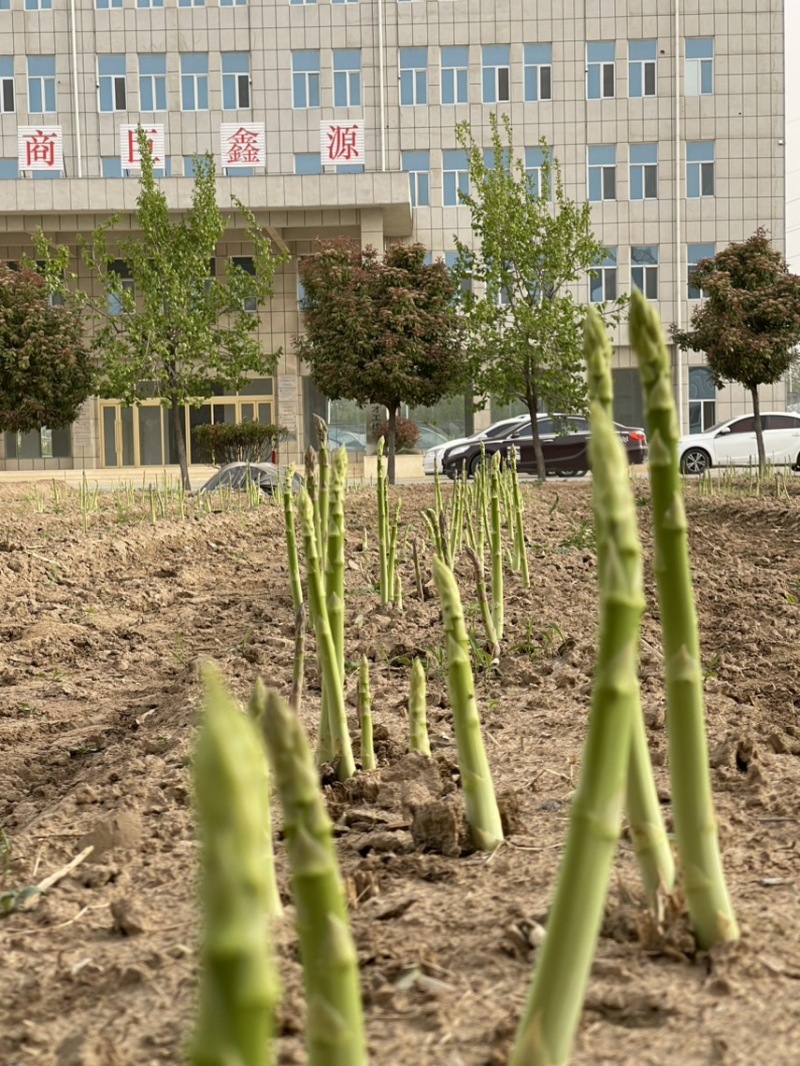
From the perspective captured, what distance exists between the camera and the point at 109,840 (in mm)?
2541

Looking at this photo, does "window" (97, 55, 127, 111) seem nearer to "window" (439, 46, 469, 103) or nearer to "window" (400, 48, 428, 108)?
"window" (400, 48, 428, 108)

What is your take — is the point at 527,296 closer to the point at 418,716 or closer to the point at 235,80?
the point at 235,80

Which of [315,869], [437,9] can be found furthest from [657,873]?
[437,9]

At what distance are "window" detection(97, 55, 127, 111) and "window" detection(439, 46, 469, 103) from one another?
11749 millimetres

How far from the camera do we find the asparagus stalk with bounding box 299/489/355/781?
283cm

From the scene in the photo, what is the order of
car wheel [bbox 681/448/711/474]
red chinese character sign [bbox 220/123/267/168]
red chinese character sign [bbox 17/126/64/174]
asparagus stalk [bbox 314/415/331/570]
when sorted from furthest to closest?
red chinese character sign [bbox 220/123/267/168] < red chinese character sign [bbox 17/126/64/174] < car wheel [bbox 681/448/711/474] < asparagus stalk [bbox 314/415/331/570]

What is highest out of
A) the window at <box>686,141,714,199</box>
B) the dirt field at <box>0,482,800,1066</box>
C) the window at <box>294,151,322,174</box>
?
the window at <box>294,151,322,174</box>

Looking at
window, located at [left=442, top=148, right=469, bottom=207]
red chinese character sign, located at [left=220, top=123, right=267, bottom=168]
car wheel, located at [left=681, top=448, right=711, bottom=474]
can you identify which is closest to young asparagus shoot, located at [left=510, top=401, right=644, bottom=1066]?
car wheel, located at [left=681, top=448, right=711, bottom=474]

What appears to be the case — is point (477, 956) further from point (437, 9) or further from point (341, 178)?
point (437, 9)

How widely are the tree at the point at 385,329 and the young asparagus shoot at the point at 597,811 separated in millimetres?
25133

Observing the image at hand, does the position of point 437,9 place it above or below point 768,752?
above

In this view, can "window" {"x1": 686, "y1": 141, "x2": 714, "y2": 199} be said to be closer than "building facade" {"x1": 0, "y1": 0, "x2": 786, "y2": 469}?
No

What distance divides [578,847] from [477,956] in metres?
0.70

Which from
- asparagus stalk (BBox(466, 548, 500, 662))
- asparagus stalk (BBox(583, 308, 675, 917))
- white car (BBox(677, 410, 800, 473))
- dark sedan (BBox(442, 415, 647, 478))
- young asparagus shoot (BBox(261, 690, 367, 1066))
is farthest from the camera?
white car (BBox(677, 410, 800, 473))
